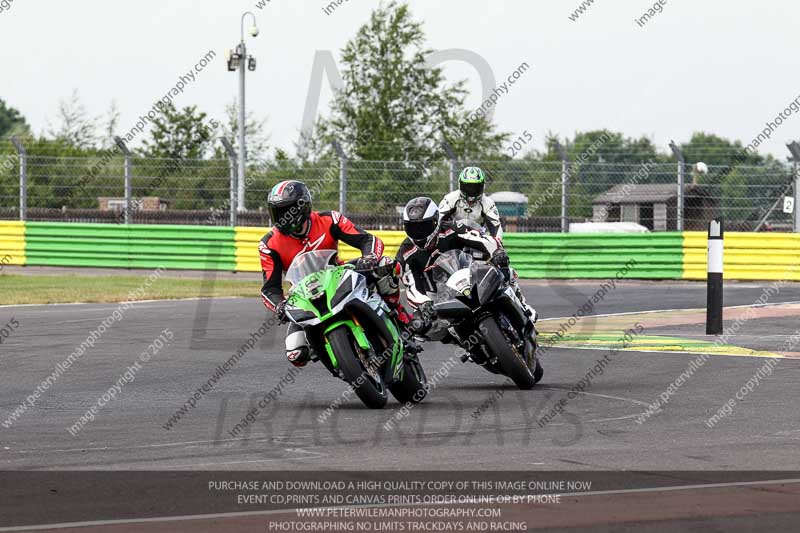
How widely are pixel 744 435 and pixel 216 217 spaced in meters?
21.9

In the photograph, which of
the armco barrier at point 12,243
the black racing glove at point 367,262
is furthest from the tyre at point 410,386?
the armco barrier at point 12,243

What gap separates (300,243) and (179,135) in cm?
3319

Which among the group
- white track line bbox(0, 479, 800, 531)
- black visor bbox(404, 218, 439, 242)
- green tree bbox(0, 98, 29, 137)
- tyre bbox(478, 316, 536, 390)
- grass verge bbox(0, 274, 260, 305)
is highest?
green tree bbox(0, 98, 29, 137)

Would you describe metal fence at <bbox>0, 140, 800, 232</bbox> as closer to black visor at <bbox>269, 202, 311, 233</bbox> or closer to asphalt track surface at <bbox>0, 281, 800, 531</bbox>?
asphalt track surface at <bbox>0, 281, 800, 531</bbox>

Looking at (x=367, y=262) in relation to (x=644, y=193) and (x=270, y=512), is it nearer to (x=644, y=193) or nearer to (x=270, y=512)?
(x=270, y=512)

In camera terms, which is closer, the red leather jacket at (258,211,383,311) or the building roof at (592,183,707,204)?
the red leather jacket at (258,211,383,311)

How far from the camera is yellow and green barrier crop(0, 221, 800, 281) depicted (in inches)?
1003

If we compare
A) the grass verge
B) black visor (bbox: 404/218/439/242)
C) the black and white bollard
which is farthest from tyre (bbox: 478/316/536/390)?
the grass verge

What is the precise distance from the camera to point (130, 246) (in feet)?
97.7

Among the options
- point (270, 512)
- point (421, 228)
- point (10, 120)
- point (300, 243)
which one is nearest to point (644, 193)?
point (421, 228)

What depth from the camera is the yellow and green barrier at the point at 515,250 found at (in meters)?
Answer: 25.5

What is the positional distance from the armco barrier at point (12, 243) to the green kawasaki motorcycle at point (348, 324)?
21.8m

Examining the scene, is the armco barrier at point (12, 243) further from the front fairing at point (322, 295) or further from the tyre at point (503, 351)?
the front fairing at point (322, 295)

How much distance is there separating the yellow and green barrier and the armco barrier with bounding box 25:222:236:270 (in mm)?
21
